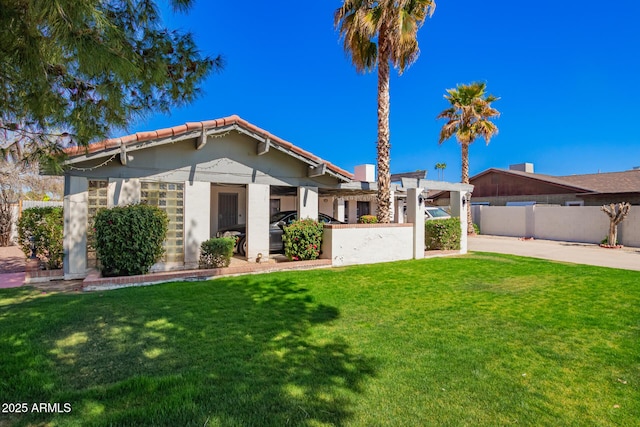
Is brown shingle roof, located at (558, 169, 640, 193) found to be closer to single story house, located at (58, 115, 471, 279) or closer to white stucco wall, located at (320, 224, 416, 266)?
single story house, located at (58, 115, 471, 279)

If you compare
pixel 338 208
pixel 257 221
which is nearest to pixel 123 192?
pixel 257 221

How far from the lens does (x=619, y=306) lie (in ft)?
20.4

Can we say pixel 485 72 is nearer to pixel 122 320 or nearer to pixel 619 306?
pixel 619 306

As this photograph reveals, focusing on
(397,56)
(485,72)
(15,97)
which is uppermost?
(485,72)

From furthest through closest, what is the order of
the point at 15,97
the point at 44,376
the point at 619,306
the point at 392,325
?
the point at 619,306, the point at 392,325, the point at 15,97, the point at 44,376

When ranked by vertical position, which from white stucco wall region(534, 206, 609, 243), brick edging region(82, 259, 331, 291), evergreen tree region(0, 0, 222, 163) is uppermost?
evergreen tree region(0, 0, 222, 163)

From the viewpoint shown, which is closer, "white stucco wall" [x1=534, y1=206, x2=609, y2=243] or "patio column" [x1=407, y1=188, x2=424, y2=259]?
"patio column" [x1=407, y1=188, x2=424, y2=259]

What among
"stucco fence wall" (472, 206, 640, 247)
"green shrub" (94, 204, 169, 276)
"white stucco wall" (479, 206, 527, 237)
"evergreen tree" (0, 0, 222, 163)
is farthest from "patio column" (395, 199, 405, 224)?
"evergreen tree" (0, 0, 222, 163)

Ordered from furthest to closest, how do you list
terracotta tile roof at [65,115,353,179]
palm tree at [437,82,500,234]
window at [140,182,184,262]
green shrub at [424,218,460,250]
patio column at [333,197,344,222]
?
palm tree at [437,82,500,234]
patio column at [333,197,344,222]
green shrub at [424,218,460,250]
window at [140,182,184,262]
terracotta tile roof at [65,115,353,179]

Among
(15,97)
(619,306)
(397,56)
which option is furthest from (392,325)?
(397,56)

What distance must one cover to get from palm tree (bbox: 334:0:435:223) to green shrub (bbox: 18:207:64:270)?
950 cm

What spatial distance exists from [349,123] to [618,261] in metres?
22.0

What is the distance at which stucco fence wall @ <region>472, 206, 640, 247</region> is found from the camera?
17.0 m

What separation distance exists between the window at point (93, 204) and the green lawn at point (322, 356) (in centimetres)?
171
